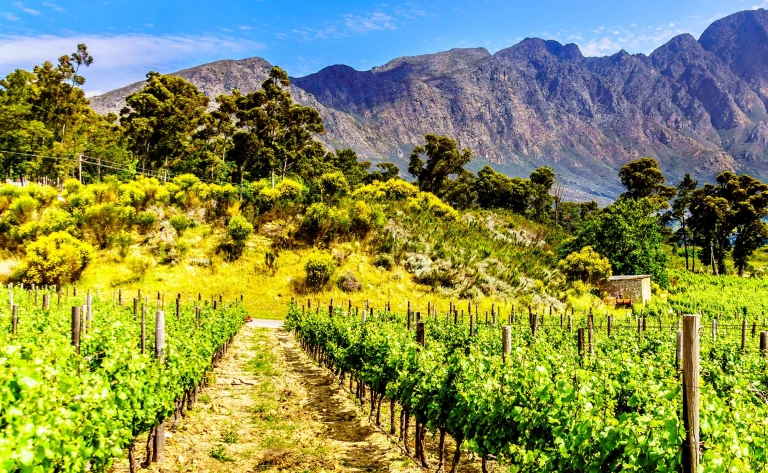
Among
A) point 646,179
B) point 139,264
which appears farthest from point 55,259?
point 646,179

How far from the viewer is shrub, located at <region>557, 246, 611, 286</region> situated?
3869 centimetres

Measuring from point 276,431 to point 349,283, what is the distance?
24.2 metres

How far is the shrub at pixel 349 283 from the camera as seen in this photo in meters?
34.6

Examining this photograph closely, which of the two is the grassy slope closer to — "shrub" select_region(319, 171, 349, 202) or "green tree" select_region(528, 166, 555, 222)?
"shrub" select_region(319, 171, 349, 202)

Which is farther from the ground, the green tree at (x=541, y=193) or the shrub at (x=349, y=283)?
the green tree at (x=541, y=193)

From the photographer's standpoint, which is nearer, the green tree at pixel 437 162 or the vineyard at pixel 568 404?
the vineyard at pixel 568 404

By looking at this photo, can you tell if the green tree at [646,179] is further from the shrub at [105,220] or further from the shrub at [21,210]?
the shrub at [21,210]

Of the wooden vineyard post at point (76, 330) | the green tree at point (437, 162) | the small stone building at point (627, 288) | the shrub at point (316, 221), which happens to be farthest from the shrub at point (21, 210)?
the small stone building at point (627, 288)

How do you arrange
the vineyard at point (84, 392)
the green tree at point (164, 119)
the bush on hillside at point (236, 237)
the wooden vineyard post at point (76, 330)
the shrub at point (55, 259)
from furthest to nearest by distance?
the green tree at point (164, 119), the bush on hillside at point (236, 237), the shrub at point (55, 259), the wooden vineyard post at point (76, 330), the vineyard at point (84, 392)

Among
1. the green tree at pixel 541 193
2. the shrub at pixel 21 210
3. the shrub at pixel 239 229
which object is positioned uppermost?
the green tree at pixel 541 193

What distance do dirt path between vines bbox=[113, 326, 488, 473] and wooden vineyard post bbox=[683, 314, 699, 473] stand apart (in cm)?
577

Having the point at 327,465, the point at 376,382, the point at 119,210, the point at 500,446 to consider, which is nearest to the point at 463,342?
the point at 376,382

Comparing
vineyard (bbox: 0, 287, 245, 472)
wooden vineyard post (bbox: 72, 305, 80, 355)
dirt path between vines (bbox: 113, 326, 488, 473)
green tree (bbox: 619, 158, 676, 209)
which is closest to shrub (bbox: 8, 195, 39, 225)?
dirt path between vines (bbox: 113, 326, 488, 473)

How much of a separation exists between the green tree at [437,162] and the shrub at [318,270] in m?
34.7
